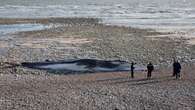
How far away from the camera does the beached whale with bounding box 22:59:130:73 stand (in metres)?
31.4

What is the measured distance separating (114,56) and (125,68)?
3.96m

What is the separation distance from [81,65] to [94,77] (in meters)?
4.06

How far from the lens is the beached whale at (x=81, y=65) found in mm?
31422

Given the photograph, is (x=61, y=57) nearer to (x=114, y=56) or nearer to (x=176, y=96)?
(x=114, y=56)

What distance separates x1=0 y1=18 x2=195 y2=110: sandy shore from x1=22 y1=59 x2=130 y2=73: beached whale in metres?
1.35

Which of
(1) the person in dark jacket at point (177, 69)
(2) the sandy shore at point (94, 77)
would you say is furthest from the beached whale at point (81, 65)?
(1) the person in dark jacket at point (177, 69)

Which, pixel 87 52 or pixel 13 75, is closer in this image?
pixel 13 75

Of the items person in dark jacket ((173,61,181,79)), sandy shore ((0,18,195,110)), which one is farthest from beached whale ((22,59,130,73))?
person in dark jacket ((173,61,181,79))

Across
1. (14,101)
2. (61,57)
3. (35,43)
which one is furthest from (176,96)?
(35,43)

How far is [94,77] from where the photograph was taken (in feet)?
94.0

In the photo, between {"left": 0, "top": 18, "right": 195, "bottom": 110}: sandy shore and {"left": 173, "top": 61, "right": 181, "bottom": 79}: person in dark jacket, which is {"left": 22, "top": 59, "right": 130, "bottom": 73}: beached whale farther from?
{"left": 173, "top": 61, "right": 181, "bottom": 79}: person in dark jacket

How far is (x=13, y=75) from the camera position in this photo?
94.5 feet

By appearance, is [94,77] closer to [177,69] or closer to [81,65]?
[81,65]

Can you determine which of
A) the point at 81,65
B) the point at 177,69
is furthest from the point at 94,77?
the point at 177,69
